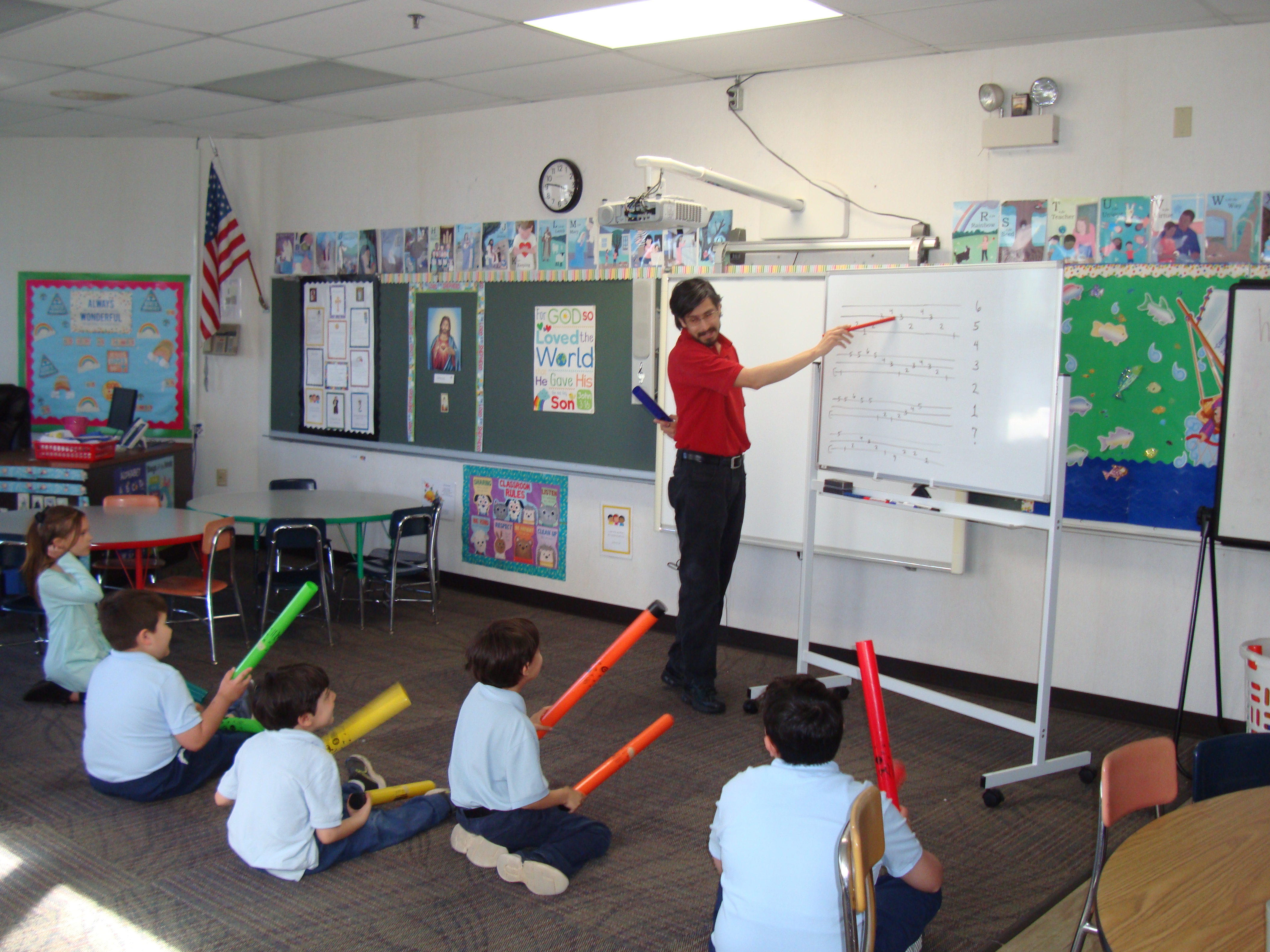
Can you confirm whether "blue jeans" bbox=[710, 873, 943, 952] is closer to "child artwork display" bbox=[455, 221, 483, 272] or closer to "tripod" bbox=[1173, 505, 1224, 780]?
"tripod" bbox=[1173, 505, 1224, 780]

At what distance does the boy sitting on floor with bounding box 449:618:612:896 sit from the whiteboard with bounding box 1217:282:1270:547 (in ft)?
9.26

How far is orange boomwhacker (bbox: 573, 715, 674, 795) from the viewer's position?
3.08 metres

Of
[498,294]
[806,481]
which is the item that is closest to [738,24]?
[806,481]

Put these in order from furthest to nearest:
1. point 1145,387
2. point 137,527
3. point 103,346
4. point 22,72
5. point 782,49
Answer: point 103,346
point 22,72
point 137,527
point 782,49
point 1145,387

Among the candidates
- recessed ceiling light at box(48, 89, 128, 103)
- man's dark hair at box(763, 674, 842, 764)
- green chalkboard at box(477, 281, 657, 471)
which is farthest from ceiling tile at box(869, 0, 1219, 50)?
recessed ceiling light at box(48, 89, 128, 103)

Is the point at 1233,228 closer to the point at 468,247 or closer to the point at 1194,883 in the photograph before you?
the point at 1194,883

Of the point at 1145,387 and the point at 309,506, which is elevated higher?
the point at 1145,387

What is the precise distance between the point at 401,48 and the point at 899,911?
450 cm

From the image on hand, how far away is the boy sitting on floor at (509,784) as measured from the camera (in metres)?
2.94

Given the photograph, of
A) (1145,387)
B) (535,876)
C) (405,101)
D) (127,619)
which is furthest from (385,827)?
(405,101)

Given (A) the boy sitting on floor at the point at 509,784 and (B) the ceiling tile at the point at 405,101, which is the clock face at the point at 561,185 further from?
(A) the boy sitting on floor at the point at 509,784

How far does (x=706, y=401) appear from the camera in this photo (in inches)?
177

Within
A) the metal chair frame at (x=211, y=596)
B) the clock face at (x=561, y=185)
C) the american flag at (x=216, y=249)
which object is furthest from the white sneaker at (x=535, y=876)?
the american flag at (x=216, y=249)

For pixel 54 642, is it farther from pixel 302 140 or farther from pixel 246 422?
pixel 302 140
